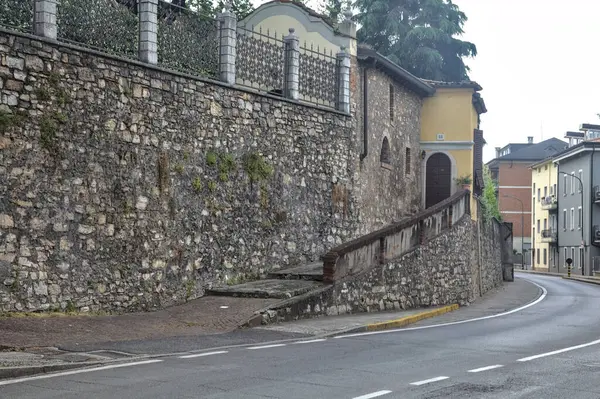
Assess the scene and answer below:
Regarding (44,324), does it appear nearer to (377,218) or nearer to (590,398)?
(590,398)

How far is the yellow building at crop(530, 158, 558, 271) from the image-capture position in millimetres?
86000

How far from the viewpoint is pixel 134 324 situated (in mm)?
15539

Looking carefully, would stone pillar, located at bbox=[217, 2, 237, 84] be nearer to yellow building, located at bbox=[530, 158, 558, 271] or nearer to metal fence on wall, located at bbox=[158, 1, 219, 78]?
metal fence on wall, located at bbox=[158, 1, 219, 78]

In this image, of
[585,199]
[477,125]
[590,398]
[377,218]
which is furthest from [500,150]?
[590,398]

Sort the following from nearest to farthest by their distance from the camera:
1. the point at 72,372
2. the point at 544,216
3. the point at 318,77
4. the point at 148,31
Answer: the point at 72,372 → the point at 148,31 → the point at 318,77 → the point at 544,216

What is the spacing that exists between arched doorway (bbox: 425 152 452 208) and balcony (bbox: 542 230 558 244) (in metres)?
54.3

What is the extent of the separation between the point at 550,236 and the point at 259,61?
69.7 m

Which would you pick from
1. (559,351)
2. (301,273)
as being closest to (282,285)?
(301,273)

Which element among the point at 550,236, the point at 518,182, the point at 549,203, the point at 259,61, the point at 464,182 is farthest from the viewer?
the point at 518,182

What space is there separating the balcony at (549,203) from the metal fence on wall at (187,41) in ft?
227

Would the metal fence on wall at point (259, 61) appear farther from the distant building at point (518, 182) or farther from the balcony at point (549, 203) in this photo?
the distant building at point (518, 182)

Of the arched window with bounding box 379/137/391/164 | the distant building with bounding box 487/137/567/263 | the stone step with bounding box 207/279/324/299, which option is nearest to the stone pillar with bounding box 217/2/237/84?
the stone step with bounding box 207/279/324/299

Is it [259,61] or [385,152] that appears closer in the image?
[259,61]

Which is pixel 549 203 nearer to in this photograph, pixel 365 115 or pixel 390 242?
pixel 365 115
